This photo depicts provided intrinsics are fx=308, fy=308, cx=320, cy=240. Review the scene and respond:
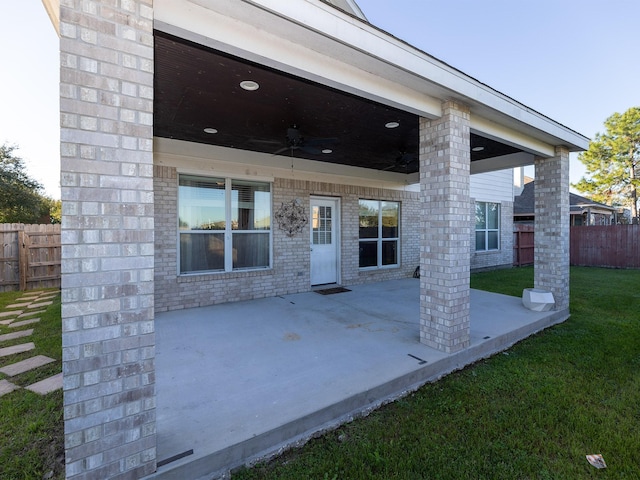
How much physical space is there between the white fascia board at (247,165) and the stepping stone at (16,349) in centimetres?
316

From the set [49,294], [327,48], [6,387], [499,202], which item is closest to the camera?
[327,48]

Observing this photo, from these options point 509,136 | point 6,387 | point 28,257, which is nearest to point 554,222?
point 509,136

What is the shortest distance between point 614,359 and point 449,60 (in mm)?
3999

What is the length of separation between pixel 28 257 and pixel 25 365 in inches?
236

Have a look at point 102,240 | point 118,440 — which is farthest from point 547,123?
point 118,440

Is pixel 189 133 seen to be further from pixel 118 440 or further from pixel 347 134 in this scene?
pixel 118 440

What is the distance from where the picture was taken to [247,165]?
6.10 meters

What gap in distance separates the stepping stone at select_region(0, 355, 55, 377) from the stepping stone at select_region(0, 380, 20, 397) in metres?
0.17

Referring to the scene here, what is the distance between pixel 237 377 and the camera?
3.00 m

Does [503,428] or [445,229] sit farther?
[445,229]

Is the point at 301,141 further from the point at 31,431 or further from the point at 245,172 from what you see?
the point at 31,431

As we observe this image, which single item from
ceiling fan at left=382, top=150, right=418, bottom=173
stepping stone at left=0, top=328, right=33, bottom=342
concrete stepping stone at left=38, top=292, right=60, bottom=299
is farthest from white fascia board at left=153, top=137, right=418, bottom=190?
concrete stepping stone at left=38, top=292, right=60, bottom=299

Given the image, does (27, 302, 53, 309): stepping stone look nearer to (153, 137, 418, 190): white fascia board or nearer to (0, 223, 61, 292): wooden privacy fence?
(0, 223, 61, 292): wooden privacy fence

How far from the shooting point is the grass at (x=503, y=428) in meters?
2.01
